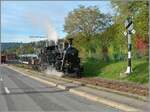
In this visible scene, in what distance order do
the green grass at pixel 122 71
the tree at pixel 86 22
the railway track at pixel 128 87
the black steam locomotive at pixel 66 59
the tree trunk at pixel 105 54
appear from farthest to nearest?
the tree at pixel 86 22, the tree trunk at pixel 105 54, the black steam locomotive at pixel 66 59, the green grass at pixel 122 71, the railway track at pixel 128 87

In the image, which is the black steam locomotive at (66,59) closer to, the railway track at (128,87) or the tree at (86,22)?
the railway track at (128,87)

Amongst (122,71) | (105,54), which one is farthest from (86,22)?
(122,71)

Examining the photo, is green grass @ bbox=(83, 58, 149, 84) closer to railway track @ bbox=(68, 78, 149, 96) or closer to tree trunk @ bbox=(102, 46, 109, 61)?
railway track @ bbox=(68, 78, 149, 96)

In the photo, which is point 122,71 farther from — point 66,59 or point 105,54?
point 105,54

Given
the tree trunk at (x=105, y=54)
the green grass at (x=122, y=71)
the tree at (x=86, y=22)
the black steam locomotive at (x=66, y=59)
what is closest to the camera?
the green grass at (x=122, y=71)

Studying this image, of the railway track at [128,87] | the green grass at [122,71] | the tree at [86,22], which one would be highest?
the tree at [86,22]

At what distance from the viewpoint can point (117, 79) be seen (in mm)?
32625

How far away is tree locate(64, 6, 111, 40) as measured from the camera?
80375 mm

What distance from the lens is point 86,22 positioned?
81.4 metres

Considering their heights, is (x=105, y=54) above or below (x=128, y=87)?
above

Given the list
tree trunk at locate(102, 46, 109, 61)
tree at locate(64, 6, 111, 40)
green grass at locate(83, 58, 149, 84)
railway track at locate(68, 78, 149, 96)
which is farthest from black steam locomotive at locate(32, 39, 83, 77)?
tree at locate(64, 6, 111, 40)

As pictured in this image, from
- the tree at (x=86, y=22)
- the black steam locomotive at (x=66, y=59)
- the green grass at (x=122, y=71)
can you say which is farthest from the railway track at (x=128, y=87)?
the tree at (x=86, y=22)

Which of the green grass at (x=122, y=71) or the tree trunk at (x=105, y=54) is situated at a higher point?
the tree trunk at (x=105, y=54)

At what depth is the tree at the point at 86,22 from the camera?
80.4m
